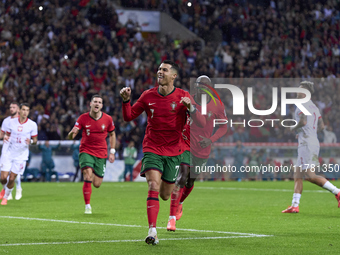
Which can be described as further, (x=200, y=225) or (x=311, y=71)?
(x=311, y=71)

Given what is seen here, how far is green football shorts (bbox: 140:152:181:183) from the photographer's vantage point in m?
8.62

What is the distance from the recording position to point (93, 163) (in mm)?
14180

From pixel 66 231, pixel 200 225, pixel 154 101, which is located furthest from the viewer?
pixel 200 225

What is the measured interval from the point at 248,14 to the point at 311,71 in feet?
17.0

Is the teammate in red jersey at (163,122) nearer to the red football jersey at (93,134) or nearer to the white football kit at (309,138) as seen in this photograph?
the white football kit at (309,138)

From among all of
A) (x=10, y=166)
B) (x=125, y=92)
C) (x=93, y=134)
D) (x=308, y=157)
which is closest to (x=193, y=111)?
(x=125, y=92)

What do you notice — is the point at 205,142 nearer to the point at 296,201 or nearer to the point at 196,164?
the point at 196,164

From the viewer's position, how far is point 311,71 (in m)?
33.6

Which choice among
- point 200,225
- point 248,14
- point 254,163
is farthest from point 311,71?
point 200,225

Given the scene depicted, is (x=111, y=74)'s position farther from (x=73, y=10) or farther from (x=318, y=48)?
(x=318, y=48)

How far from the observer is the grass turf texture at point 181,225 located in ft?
25.7

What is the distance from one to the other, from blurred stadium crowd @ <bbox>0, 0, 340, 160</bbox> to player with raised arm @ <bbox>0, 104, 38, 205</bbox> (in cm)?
976

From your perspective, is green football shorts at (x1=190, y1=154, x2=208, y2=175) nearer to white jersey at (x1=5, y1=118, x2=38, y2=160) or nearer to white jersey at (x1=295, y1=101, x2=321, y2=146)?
white jersey at (x1=295, y1=101, x2=321, y2=146)

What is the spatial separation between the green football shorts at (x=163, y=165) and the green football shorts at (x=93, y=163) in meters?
5.32
